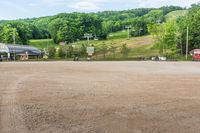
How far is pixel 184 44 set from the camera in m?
116

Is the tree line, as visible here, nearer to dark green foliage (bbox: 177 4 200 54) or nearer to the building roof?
dark green foliage (bbox: 177 4 200 54)

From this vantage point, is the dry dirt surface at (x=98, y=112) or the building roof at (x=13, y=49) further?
the building roof at (x=13, y=49)

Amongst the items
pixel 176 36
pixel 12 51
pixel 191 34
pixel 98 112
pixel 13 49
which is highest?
pixel 191 34

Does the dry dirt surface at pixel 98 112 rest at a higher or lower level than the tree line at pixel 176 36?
lower

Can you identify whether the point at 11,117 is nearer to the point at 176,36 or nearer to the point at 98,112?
the point at 98,112

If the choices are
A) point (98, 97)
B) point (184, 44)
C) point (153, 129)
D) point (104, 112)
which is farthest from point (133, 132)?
point (184, 44)

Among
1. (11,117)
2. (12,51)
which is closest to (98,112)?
(11,117)

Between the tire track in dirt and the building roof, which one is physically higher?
the building roof

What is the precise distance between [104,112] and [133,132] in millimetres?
2813

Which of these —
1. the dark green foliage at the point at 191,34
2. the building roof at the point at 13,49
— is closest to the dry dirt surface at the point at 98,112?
the dark green foliage at the point at 191,34

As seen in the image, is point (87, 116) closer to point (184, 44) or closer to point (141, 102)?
point (141, 102)

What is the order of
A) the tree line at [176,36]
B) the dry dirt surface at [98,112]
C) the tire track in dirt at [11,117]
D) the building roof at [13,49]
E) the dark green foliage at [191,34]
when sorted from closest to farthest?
the tire track in dirt at [11,117]
the dry dirt surface at [98,112]
the tree line at [176,36]
the dark green foliage at [191,34]
the building roof at [13,49]

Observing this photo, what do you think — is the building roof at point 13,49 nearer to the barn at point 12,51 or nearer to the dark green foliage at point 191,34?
the barn at point 12,51

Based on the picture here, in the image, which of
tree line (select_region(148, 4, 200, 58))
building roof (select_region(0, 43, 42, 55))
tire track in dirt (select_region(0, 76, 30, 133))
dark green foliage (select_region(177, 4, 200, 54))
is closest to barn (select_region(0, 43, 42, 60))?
building roof (select_region(0, 43, 42, 55))
